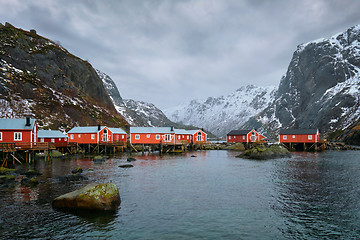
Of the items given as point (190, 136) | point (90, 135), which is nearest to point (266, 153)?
point (190, 136)

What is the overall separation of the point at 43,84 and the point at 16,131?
71042 mm

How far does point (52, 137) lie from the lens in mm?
73812

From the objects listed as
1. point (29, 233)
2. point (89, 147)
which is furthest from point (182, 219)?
point (89, 147)

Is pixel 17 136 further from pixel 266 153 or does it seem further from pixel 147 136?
pixel 266 153

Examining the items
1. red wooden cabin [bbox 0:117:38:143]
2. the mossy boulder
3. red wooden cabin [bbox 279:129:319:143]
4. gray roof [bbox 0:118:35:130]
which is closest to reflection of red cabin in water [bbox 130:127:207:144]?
the mossy boulder

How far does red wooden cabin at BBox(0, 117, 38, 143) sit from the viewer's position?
171 ft

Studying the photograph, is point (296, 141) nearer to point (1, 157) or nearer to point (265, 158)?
point (265, 158)

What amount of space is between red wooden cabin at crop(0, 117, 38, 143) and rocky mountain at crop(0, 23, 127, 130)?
1530 inches

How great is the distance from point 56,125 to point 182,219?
9178 cm

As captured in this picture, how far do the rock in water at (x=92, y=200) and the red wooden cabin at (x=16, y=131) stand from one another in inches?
1535

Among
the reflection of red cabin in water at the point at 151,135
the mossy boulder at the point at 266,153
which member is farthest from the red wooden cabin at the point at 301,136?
the reflection of red cabin in water at the point at 151,135

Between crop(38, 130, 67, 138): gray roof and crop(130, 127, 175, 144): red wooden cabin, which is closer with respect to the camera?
crop(38, 130, 67, 138): gray roof

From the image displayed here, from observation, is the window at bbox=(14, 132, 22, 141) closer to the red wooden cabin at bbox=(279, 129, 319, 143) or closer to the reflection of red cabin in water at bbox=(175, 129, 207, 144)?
the reflection of red cabin in water at bbox=(175, 129, 207, 144)

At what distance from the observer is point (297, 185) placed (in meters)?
29.5
